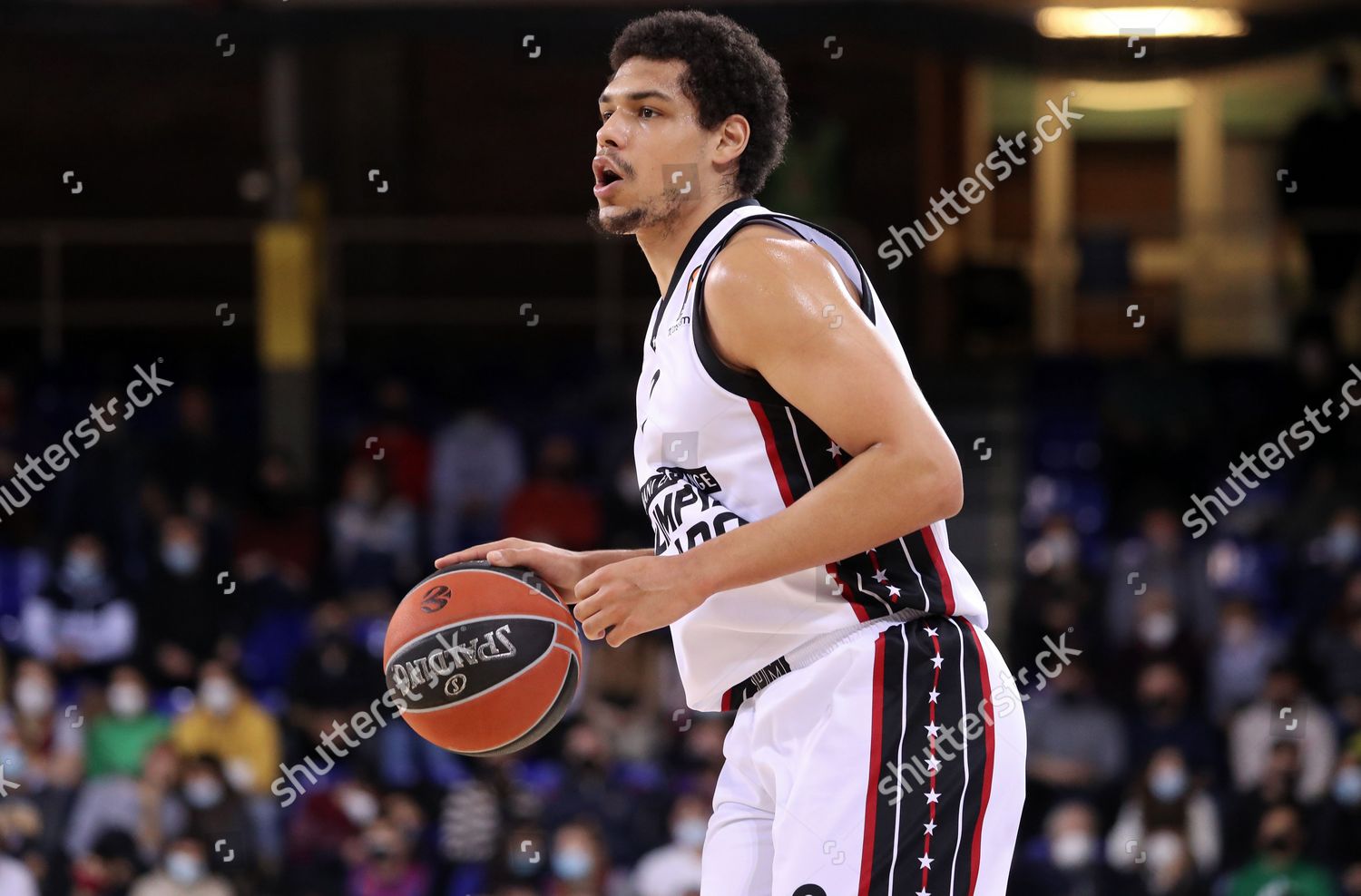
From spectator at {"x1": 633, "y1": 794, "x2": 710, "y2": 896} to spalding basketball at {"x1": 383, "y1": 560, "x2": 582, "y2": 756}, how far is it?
544 centimetres

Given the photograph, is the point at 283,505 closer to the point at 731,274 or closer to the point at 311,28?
the point at 311,28

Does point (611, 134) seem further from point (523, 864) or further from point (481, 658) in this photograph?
point (523, 864)

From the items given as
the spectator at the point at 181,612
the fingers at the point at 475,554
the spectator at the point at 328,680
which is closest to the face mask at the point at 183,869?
the spectator at the point at 328,680

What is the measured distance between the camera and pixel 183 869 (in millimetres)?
8727

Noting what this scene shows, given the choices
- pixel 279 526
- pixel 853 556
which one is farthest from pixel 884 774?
pixel 279 526

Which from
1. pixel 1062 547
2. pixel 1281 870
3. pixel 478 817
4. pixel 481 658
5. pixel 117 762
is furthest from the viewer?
pixel 1062 547

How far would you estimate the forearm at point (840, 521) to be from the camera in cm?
262

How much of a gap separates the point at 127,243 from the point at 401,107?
7.84 ft

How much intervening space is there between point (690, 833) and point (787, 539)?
20.2 ft

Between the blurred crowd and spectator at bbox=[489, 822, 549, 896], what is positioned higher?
the blurred crowd

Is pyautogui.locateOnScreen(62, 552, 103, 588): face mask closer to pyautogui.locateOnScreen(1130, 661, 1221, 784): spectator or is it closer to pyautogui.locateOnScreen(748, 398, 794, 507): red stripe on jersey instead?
pyautogui.locateOnScreen(1130, 661, 1221, 784): spectator

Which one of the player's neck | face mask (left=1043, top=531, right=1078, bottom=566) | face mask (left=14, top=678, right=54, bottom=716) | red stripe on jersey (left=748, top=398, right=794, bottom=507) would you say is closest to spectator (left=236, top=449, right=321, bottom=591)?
face mask (left=14, top=678, right=54, bottom=716)

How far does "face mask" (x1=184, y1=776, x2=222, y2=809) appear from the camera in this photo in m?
8.90

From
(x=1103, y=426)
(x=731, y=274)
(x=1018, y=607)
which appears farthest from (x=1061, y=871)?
(x=731, y=274)
